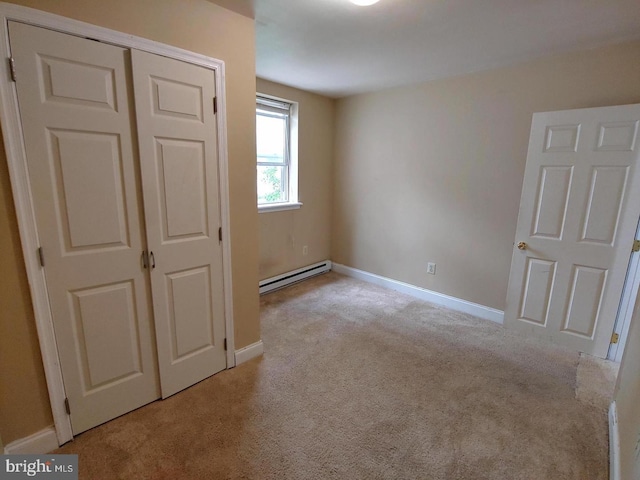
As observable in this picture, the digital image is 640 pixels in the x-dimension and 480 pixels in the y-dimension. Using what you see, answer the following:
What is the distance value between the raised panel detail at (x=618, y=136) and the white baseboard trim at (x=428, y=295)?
1.66 metres

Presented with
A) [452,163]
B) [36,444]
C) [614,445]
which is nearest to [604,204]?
[452,163]

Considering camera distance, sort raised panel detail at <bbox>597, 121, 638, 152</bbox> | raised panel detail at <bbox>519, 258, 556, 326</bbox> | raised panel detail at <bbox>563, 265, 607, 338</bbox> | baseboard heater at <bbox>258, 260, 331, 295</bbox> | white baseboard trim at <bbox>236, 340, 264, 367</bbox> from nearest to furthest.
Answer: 1. raised panel detail at <bbox>597, 121, 638, 152</bbox>
2. white baseboard trim at <bbox>236, 340, 264, 367</bbox>
3. raised panel detail at <bbox>563, 265, 607, 338</bbox>
4. raised panel detail at <bbox>519, 258, 556, 326</bbox>
5. baseboard heater at <bbox>258, 260, 331, 295</bbox>

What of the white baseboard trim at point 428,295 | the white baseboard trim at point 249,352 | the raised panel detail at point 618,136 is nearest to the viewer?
the raised panel detail at point 618,136

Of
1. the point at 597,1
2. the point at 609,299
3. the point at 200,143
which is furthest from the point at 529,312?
the point at 200,143

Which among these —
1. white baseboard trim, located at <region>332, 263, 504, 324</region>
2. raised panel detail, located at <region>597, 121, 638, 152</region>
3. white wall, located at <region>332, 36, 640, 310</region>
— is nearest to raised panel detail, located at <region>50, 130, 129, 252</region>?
white wall, located at <region>332, 36, 640, 310</region>

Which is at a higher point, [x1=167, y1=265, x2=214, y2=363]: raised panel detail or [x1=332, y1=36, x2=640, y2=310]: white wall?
[x1=332, y1=36, x2=640, y2=310]: white wall

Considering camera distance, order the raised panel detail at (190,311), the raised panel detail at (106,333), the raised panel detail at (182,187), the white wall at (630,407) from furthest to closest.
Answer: the raised panel detail at (190,311) → the raised panel detail at (182,187) → the raised panel detail at (106,333) → the white wall at (630,407)

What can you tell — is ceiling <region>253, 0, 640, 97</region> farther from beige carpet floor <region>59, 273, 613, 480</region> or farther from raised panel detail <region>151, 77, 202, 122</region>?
beige carpet floor <region>59, 273, 613, 480</region>

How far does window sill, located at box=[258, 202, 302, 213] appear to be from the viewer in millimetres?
3640

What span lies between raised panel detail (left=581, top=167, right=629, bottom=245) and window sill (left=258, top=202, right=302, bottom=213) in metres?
2.87

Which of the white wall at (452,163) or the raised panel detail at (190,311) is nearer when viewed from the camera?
the raised panel detail at (190,311)

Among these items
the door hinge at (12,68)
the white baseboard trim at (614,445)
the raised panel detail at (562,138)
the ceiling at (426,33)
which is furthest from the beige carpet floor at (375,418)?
the ceiling at (426,33)

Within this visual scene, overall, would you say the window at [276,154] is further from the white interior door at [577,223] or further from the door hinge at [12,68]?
the white interior door at [577,223]

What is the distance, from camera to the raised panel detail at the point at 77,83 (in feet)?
4.66
